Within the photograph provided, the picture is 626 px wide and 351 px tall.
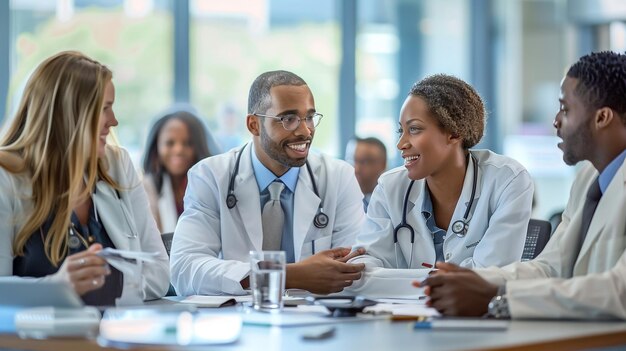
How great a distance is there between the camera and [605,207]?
8.41 ft

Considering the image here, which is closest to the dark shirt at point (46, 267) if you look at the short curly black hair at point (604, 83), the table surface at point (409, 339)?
the table surface at point (409, 339)

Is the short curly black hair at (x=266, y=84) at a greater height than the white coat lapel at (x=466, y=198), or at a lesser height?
greater

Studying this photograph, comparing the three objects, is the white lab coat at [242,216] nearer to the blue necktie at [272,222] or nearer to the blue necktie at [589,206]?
the blue necktie at [272,222]

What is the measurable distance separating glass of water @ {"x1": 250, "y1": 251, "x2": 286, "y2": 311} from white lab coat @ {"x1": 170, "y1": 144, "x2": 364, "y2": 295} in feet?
2.50

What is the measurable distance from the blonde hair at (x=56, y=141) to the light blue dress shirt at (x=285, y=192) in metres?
0.93

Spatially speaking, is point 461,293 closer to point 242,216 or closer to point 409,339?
point 409,339

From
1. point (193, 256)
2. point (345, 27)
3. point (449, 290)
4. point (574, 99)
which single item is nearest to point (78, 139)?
point (193, 256)

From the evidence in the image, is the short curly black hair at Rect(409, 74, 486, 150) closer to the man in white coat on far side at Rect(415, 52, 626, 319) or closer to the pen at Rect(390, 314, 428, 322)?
the man in white coat on far side at Rect(415, 52, 626, 319)

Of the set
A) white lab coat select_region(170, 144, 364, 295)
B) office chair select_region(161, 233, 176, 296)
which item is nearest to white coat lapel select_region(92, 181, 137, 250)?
white lab coat select_region(170, 144, 364, 295)

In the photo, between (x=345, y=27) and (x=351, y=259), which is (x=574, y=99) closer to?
(x=351, y=259)

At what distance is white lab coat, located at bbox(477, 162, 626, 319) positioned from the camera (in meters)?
2.38

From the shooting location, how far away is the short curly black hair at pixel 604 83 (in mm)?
2635

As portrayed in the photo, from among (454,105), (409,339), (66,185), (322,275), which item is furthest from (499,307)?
(66,185)

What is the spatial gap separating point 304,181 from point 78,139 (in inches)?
44.4
